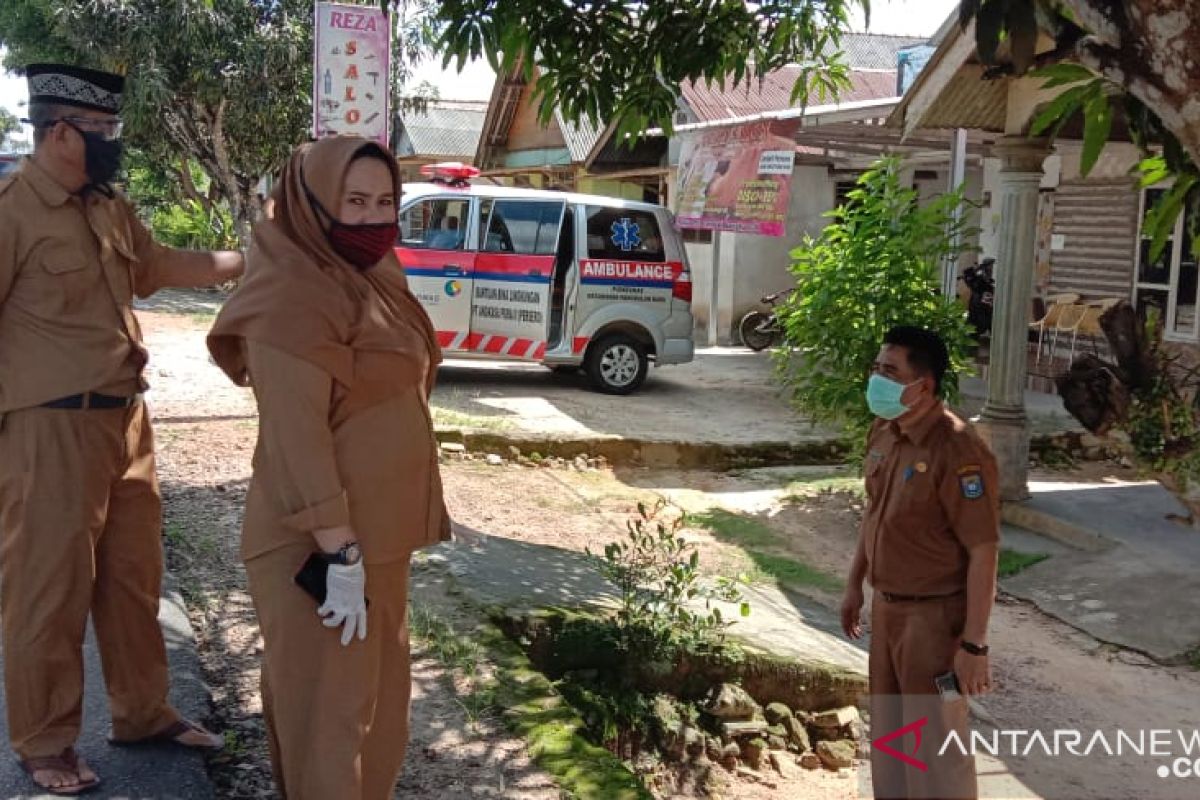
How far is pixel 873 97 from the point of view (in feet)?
59.2

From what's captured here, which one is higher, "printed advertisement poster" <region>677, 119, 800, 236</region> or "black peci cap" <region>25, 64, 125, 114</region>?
"printed advertisement poster" <region>677, 119, 800, 236</region>

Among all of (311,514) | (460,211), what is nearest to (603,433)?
(460,211)

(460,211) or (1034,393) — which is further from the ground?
(460,211)

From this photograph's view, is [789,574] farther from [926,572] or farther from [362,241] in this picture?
[362,241]

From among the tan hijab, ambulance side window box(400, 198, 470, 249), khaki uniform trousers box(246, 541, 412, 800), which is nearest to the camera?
the tan hijab

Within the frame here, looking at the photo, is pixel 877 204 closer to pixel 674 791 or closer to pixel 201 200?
pixel 674 791

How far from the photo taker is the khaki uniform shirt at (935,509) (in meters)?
3.12

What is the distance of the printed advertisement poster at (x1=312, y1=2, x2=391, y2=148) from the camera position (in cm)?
578

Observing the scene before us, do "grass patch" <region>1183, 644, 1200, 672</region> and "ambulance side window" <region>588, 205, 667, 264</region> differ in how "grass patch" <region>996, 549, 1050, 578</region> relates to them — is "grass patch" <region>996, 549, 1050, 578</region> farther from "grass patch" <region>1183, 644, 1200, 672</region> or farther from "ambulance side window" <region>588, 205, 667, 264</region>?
"ambulance side window" <region>588, 205, 667, 264</region>

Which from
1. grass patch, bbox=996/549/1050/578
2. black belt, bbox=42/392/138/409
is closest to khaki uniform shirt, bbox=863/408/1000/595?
black belt, bbox=42/392/138/409

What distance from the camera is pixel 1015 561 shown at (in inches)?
285

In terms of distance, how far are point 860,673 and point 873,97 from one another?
14.6 meters

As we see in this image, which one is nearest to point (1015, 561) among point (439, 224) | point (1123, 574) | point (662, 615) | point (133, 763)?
point (1123, 574)

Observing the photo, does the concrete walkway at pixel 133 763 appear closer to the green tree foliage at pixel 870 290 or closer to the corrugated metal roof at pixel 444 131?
the green tree foliage at pixel 870 290
